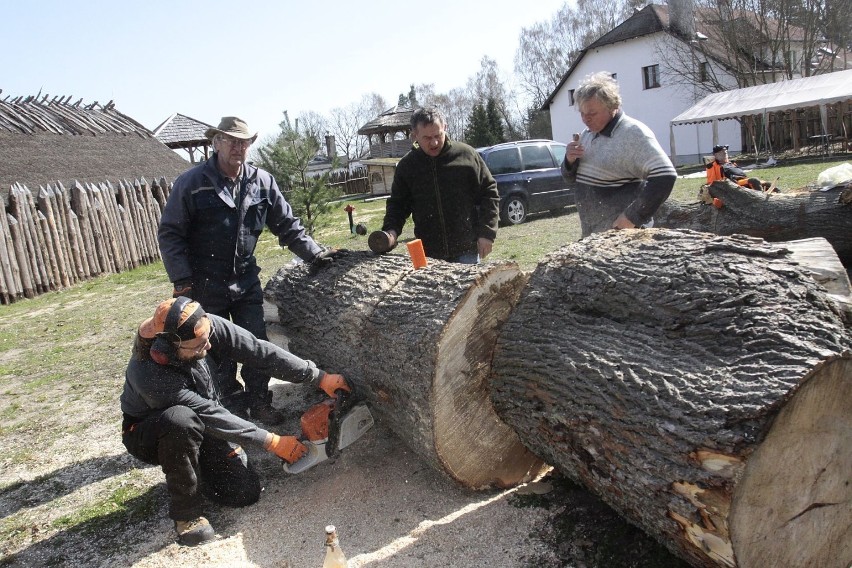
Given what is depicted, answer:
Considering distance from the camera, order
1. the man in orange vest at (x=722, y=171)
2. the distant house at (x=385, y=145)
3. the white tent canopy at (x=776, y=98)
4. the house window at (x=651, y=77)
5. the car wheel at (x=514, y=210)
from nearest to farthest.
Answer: the man in orange vest at (x=722, y=171) < the car wheel at (x=514, y=210) < the white tent canopy at (x=776, y=98) < the house window at (x=651, y=77) < the distant house at (x=385, y=145)

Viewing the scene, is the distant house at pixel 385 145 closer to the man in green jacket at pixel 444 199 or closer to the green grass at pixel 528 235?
the green grass at pixel 528 235

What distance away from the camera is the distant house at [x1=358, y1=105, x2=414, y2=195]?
96.2ft

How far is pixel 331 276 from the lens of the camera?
154 inches

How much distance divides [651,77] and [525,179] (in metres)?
19.8

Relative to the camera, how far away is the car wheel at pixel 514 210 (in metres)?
12.0

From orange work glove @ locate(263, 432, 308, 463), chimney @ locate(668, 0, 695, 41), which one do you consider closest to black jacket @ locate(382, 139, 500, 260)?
orange work glove @ locate(263, 432, 308, 463)

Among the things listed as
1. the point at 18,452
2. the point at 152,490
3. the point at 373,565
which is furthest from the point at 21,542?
the point at 373,565

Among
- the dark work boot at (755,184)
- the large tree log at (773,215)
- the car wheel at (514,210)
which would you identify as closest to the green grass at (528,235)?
the car wheel at (514,210)

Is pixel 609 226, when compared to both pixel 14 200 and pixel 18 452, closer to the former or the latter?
pixel 18 452

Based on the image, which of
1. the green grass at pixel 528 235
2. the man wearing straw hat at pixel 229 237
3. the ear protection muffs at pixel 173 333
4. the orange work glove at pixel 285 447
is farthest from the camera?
the green grass at pixel 528 235

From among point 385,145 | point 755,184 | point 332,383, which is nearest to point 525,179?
point 755,184

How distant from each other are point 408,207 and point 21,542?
286 centimetres

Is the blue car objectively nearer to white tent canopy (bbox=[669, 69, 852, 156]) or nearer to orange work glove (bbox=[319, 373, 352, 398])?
orange work glove (bbox=[319, 373, 352, 398])

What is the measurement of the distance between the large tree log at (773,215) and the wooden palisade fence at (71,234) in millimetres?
9332
